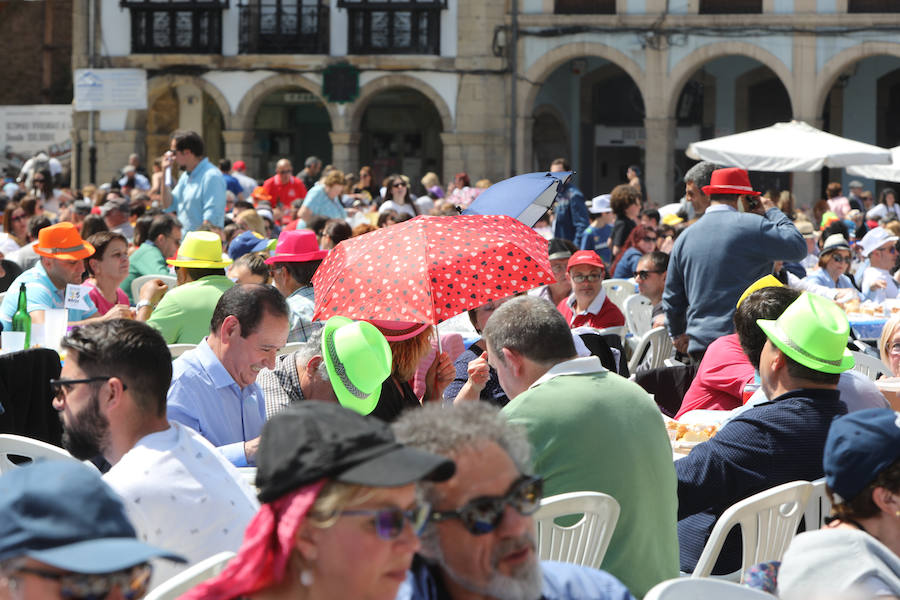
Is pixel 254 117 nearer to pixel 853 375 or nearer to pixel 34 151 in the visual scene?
pixel 34 151

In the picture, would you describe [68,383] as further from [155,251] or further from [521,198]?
[155,251]

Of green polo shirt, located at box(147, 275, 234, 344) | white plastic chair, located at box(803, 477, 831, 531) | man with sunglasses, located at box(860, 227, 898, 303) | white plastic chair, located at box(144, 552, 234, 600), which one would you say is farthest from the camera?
man with sunglasses, located at box(860, 227, 898, 303)

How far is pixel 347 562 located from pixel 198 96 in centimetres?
2733

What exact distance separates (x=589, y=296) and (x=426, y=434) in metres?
5.82

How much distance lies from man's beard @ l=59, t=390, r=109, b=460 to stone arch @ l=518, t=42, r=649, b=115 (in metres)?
23.1

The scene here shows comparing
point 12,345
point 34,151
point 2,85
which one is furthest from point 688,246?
point 2,85

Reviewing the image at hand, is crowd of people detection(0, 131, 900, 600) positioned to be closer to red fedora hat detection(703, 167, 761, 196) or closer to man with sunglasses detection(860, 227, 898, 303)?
red fedora hat detection(703, 167, 761, 196)

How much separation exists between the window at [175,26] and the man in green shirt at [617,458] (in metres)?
24.3

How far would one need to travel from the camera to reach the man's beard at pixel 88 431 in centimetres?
353

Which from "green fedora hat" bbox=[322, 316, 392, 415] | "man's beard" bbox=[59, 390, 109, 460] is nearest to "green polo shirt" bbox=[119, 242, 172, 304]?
"green fedora hat" bbox=[322, 316, 392, 415]

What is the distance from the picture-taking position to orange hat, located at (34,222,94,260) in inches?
282

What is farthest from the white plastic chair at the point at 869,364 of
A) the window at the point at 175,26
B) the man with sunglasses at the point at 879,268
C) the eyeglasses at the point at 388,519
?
the window at the point at 175,26

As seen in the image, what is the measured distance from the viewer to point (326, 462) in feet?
7.54

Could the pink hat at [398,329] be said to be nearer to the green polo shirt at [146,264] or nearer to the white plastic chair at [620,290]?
the green polo shirt at [146,264]
